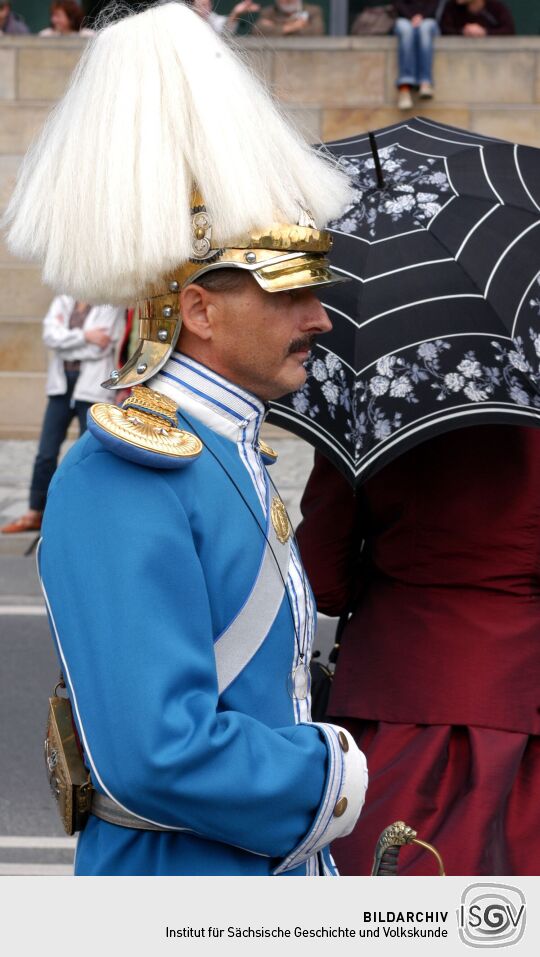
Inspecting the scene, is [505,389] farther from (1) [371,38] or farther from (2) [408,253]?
(1) [371,38]

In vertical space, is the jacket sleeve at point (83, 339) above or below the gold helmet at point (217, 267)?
below

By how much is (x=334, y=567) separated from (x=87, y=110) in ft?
4.29

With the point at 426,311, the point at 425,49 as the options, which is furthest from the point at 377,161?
the point at 425,49

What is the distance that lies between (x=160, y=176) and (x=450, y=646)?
1280 millimetres

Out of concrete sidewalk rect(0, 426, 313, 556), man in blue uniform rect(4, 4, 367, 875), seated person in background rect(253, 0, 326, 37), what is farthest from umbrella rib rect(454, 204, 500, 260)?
seated person in background rect(253, 0, 326, 37)

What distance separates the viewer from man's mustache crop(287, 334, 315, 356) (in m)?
1.92

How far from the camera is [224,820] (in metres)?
1.66

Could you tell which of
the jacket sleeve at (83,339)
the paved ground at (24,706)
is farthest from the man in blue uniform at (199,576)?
the jacket sleeve at (83,339)

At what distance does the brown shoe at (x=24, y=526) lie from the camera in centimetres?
847

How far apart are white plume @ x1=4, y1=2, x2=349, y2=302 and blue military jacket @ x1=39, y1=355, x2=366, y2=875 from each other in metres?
0.20

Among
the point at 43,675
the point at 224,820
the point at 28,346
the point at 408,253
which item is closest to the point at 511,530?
the point at 408,253

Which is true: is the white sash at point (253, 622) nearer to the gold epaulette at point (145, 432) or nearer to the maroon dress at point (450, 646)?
the gold epaulette at point (145, 432)

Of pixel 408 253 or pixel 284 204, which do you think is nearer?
pixel 284 204

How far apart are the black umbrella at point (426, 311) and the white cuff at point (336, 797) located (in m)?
0.88
